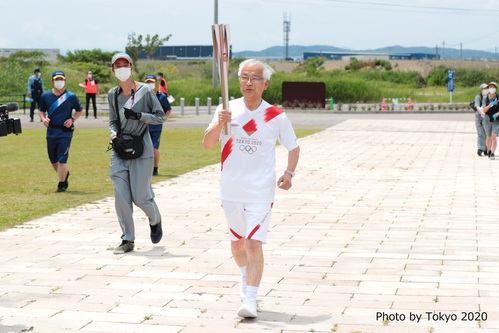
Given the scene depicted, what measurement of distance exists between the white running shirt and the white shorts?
0.05 metres

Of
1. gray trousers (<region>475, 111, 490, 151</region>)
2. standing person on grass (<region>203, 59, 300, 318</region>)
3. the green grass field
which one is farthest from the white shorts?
gray trousers (<region>475, 111, 490, 151</region>)

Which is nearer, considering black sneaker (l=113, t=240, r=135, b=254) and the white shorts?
the white shorts

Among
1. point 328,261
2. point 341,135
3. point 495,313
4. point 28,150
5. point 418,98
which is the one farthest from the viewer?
point 418,98

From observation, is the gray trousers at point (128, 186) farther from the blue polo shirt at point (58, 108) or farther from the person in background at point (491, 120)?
the person in background at point (491, 120)

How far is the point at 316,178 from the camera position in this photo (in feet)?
54.7

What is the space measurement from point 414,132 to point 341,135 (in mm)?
3006

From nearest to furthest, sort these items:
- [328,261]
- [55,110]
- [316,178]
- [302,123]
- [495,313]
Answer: [495,313] < [328,261] < [55,110] < [316,178] < [302,123]

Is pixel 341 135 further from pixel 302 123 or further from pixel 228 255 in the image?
pixel 228 255

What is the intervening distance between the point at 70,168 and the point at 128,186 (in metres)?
9.19

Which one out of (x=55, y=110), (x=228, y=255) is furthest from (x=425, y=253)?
(x=55, y=110)

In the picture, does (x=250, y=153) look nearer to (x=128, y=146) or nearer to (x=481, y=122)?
(x=128, y=146)

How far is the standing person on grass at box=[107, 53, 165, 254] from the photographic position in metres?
9.51

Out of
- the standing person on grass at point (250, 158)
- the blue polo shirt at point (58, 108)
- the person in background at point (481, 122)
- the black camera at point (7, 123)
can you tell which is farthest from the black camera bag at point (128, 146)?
the person in background at point (481, 122)

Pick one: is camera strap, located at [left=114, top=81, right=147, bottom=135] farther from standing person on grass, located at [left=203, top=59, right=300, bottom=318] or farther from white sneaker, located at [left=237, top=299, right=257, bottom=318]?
white sneaker, located at [left=237, top=299, right=257, bottom=318]
